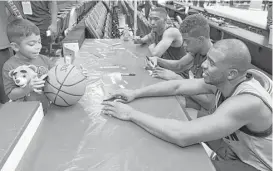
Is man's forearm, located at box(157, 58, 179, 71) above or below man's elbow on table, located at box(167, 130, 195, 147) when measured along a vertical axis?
below

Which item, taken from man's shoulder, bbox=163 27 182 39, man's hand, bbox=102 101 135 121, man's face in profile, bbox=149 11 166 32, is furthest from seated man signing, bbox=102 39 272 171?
man's face in profile, bbox=149 11 166 32

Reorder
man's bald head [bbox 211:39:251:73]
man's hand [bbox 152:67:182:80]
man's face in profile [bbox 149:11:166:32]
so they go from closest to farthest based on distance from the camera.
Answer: man's bald head [bbox 211:39:251:73], man's hand [bbox 152:67:182:80], man's face in profile [bbox 149:11:166:32]

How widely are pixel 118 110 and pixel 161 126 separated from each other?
369 millimetres

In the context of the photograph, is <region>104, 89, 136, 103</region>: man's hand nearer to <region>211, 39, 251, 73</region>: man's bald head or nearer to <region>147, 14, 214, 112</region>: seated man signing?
<region>147, 14, 214, 112</region>: seated man signing

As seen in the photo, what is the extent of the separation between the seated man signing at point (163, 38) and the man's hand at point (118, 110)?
1.55 m

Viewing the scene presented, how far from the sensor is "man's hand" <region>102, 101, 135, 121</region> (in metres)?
1.59

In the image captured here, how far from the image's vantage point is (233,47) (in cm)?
143

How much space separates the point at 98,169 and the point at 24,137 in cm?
46

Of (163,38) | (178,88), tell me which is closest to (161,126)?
(178,88)

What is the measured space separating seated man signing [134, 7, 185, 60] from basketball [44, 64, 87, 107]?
1571 mm

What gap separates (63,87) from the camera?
1.67 metres

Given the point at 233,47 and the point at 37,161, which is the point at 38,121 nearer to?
the point at 37,161

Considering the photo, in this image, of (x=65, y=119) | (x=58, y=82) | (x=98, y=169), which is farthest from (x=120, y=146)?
(x=58, y=82)

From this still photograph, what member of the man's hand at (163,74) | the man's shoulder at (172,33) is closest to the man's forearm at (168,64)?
the man's shoulder at (172,33)
